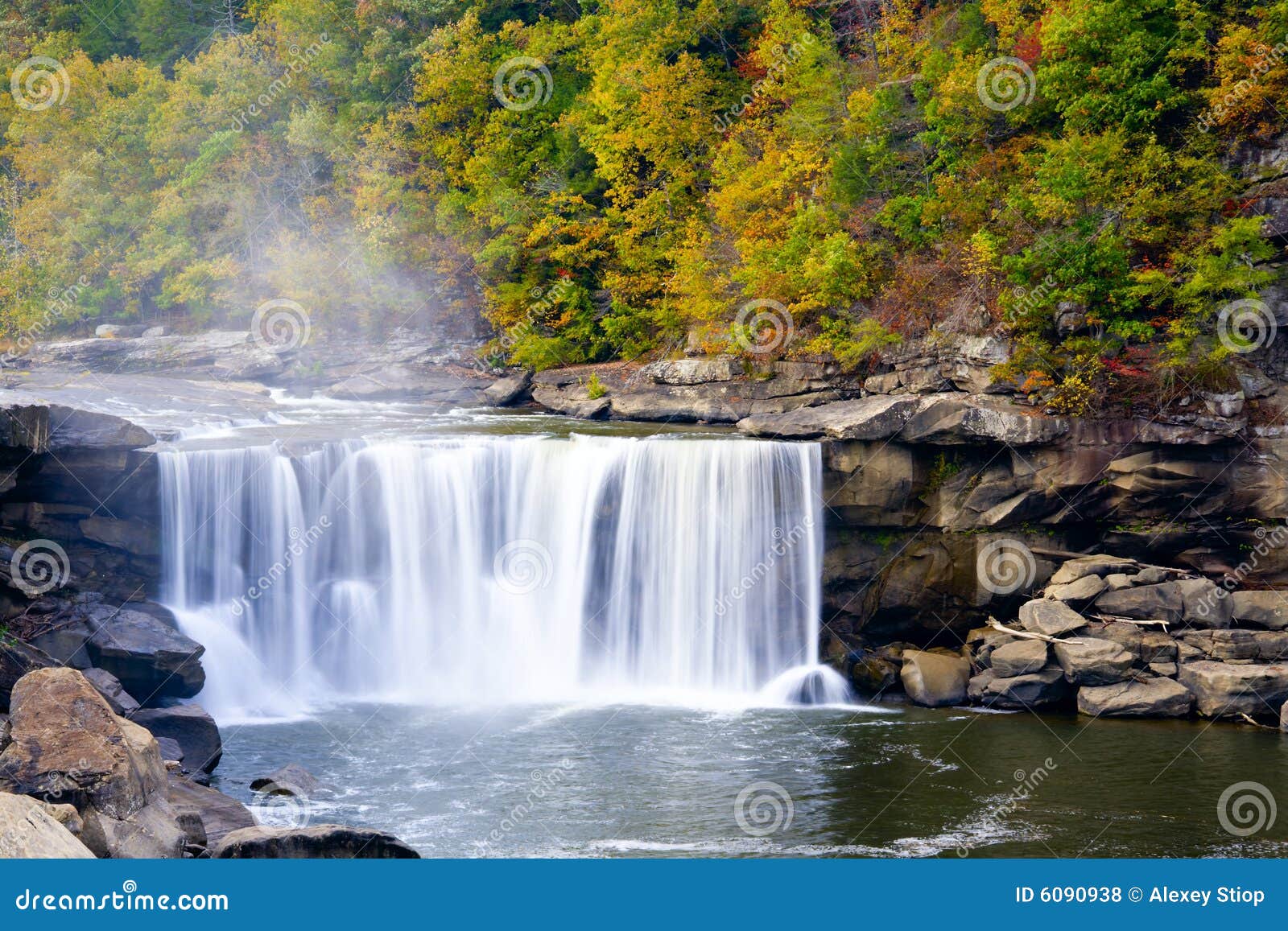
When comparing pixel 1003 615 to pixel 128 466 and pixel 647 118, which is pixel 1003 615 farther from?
pixel 647 118

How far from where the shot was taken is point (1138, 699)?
62.2 ft

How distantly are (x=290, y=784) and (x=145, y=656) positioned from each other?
156 inches

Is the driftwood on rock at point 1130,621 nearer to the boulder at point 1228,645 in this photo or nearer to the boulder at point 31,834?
the boulder at point 1228,645

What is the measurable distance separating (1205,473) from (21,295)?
38739mm

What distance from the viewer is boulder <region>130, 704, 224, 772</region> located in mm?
16422

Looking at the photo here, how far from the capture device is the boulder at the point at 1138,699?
1884cm

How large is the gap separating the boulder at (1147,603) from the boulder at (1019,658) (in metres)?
1.45

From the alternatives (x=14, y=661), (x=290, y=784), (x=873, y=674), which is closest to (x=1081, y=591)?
(x=873, y=674)

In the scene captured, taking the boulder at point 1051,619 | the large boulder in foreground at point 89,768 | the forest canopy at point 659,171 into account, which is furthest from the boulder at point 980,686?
the large boulder in foreground at point 89,768

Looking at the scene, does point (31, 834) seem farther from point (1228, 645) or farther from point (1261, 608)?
point (1261, 608)

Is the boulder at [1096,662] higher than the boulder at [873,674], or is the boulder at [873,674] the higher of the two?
the boulder at [1096,662]

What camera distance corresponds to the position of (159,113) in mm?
42438

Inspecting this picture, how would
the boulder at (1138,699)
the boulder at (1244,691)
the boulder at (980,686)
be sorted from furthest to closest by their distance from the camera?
the boulder at (980,686), the boulder at (1138,699), the boulder at (1244,691)

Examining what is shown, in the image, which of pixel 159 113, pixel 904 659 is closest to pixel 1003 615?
pixel 904 659
